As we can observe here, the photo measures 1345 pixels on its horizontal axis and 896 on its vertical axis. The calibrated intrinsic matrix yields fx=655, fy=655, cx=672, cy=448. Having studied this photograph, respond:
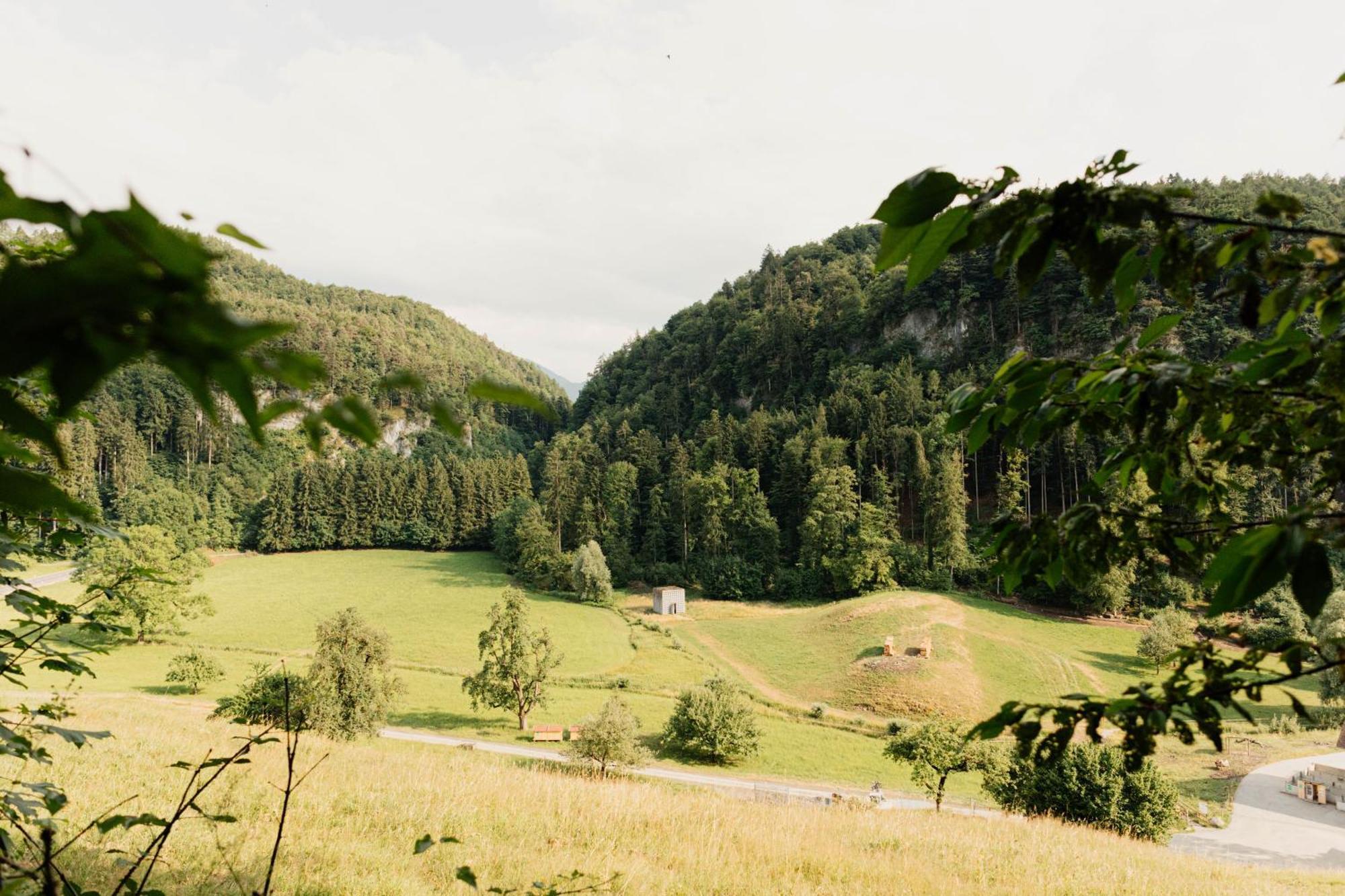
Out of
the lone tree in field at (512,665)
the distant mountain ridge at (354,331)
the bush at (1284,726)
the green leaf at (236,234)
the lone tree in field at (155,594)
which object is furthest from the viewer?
the distant mountain ridge at (354,331)

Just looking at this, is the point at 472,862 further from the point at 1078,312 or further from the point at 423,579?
the point at 1078,312

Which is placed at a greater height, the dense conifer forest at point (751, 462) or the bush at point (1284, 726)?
the dense conifer forest at point (751, 462)

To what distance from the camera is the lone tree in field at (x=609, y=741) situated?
25500 millimetres

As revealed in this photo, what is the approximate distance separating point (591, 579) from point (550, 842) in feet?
184

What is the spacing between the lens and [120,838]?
541 cm

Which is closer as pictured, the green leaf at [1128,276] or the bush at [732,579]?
the green leaf at [1128,276]

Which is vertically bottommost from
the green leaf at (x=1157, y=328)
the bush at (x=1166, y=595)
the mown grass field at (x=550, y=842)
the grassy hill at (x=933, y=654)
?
the grassy hill at (x=933, y=654)

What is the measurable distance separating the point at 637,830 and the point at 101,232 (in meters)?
7.50

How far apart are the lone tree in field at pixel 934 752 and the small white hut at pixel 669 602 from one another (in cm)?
3365

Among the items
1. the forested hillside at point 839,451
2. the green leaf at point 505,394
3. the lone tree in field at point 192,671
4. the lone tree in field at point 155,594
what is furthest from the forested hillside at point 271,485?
the green leaf at point 505,394

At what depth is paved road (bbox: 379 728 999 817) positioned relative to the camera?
75.7 feet

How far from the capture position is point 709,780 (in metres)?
26.6

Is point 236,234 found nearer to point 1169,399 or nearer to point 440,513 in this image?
point 1169,399

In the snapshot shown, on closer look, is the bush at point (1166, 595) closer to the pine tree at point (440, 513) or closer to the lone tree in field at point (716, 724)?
the lone tree in field at point (716, 724)
